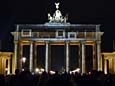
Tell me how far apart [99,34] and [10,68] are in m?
21.4

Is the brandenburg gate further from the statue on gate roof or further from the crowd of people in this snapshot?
the crowd of people

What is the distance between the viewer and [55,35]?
90.1 meters

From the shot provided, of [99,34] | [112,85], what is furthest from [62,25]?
[112,85]

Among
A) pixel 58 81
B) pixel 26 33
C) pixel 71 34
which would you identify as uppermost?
pixel 58 81

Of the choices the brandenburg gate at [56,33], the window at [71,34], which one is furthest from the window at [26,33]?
the window at [71,34]

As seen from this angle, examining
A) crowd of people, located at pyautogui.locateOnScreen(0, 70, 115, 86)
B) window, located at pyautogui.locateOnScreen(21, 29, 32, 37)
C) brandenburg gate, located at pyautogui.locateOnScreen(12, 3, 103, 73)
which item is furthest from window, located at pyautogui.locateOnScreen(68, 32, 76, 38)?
crowd of people, located at pyautogui.locateOnScreen(0, 70, 115, 86)

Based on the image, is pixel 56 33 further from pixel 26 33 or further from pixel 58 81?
pixel 58 81

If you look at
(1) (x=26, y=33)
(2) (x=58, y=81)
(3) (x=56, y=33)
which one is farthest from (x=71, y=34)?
(2) (x=58, y=81)

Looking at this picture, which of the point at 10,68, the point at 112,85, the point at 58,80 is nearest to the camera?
the point at 58,80

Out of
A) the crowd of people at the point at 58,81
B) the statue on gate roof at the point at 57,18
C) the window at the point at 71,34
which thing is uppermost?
the statue on gate roof at the point at 57,18

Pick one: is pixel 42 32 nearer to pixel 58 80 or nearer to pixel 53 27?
pixel 53 27

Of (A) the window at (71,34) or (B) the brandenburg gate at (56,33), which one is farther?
(A) the window at (71,34)

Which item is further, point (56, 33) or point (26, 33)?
point (26, 33)

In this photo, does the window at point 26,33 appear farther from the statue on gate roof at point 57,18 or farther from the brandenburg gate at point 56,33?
the statue on gate roof at point 57,18
